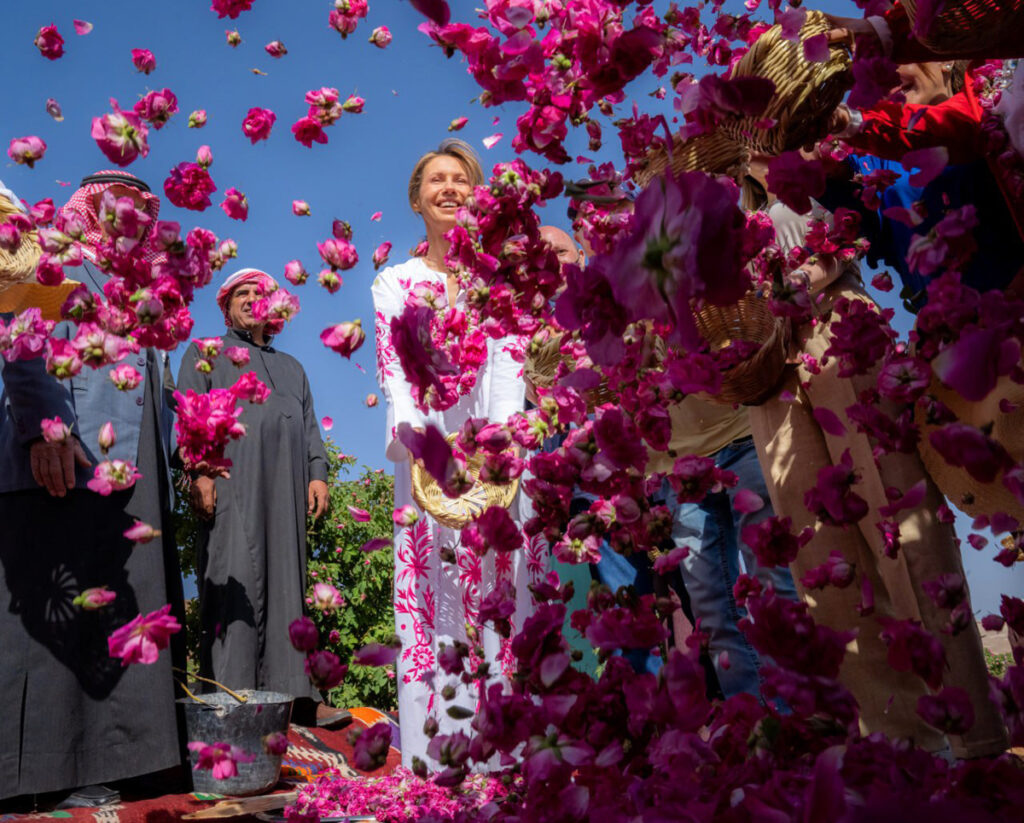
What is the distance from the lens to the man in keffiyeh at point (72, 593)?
2625mm

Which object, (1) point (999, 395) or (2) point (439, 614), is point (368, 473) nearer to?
(2) point (439, 614)

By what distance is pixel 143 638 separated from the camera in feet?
5.29

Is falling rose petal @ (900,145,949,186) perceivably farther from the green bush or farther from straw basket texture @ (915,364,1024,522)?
the green bush

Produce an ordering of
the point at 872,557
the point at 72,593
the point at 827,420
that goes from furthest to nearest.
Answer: the point at 72,593, the point at 872,557, the point at 827,420

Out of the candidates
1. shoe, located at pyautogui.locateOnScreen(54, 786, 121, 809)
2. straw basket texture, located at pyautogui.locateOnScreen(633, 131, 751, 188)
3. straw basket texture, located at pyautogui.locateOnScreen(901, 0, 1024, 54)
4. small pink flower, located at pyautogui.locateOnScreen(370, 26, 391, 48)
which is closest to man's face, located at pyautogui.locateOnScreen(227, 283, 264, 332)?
shoe, located at pyautogui.locateOnScreen(54, 786, 121, 809)

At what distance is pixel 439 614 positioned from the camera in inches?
114

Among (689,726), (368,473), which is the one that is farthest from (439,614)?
(368,473)

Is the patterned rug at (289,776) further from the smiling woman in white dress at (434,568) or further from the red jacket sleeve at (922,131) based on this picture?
the red jacket sleeve at (922,131)

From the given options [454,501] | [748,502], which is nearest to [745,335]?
[748,502]

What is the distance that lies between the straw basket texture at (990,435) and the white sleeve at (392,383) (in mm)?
1627

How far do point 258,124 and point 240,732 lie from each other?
193 cm

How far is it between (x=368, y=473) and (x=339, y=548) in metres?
0.88

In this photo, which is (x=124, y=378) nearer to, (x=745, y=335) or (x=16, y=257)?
(x=16, y=257)

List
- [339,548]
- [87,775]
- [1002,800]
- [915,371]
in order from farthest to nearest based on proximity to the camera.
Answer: [339,548], [87,775], [915,371], [1002,800]
